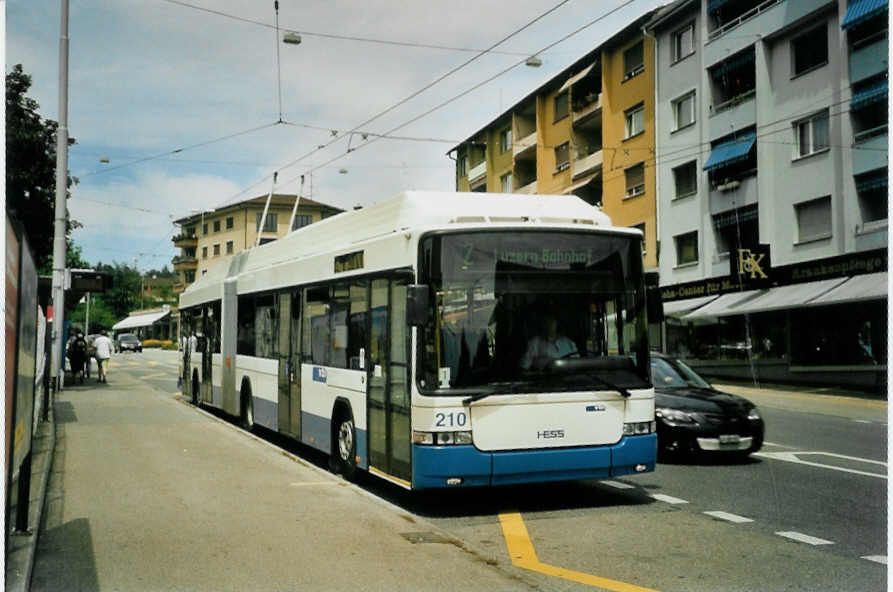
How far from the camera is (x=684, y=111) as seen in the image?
116 feet

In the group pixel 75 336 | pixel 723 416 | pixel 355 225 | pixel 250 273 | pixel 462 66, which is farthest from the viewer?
pixel 75 336

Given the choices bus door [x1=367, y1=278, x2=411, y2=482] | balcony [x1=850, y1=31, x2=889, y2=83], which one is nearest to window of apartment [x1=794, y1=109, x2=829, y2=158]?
balcony [x1=850, y1=31, x2=889, y2=83]

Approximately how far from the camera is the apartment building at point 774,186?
2583cm

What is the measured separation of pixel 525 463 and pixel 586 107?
35.6m

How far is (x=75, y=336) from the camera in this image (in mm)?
29219

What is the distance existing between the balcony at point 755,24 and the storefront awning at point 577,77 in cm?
813

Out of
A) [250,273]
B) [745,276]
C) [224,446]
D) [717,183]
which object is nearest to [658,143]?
[717,183]

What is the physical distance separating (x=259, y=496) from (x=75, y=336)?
75.0 ft

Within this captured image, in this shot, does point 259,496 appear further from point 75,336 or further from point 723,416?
point 75,336

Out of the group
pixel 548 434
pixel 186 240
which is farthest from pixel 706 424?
pixel 186 240

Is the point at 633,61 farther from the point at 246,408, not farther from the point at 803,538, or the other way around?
the point at 803,538

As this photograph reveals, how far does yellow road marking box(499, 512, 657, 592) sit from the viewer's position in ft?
19.2

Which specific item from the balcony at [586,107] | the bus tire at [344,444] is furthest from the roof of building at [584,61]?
the bus tire at [344,444]

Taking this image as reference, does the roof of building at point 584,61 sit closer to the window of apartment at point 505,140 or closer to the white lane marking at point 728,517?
the window of apartment at point 505,140
